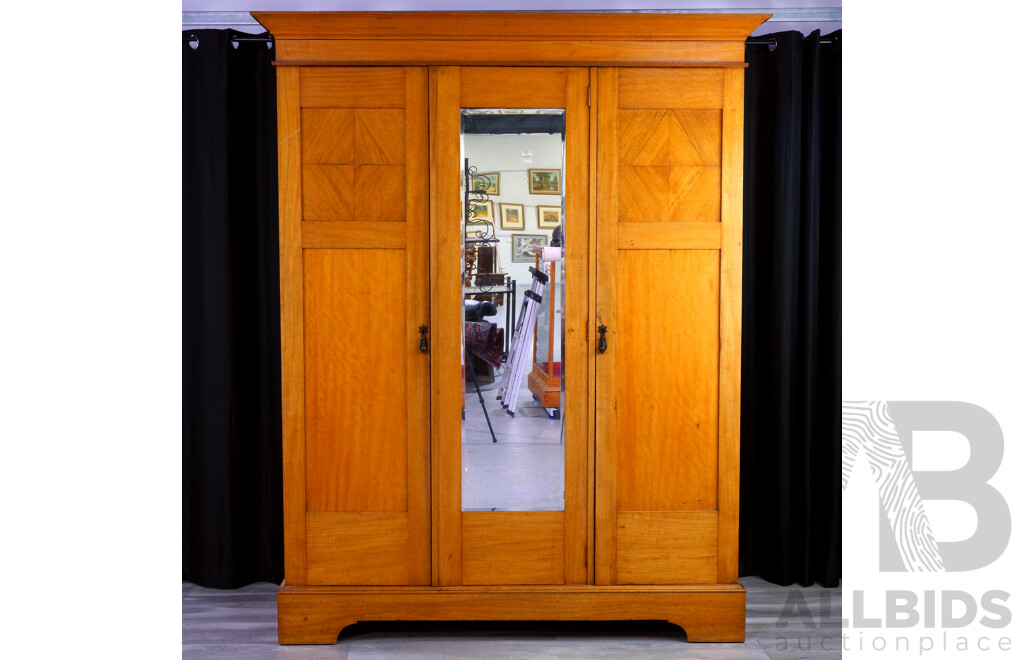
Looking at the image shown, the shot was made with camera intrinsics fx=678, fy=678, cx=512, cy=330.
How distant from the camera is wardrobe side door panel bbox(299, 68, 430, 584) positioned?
7.89 feet

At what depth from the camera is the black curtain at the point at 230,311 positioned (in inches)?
112

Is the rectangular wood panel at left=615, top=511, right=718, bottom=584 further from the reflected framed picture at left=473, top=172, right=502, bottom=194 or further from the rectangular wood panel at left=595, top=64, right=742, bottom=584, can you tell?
the reflected framed picture at left=473, top=172, right=502, bottom=194

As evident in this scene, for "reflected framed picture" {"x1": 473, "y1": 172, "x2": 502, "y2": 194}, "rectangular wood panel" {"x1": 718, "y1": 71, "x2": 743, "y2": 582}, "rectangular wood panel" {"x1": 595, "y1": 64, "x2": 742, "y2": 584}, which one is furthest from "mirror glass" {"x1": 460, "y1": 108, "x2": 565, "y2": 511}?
"rectangular wood panel" {"x1": 718, "y1": 71, "x2": 743, "y2": 582}

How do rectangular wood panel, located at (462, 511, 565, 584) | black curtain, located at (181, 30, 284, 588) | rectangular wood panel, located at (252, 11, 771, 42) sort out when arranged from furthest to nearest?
black curtain, located at (181, 30, 284, 588) → rectangular wood panel, located at (462, 511, 565, 584) → rectangular wood panel, located at (252, 11, 771, 42)

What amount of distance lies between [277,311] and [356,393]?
72cm

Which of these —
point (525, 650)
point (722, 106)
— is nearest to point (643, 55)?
point (722, 106)

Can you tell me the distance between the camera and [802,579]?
9.59 ft

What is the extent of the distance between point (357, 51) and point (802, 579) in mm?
2779

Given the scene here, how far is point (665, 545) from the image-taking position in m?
2.46

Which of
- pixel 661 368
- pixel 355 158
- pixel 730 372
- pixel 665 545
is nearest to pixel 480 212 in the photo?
pixel 355 158

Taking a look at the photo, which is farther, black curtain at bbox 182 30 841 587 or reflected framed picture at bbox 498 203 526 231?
black curtain at bbox 182 30 841 587

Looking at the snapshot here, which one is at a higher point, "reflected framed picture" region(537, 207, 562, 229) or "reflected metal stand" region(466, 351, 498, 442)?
"reflected framed picture" region(537, 207, 562, 229)

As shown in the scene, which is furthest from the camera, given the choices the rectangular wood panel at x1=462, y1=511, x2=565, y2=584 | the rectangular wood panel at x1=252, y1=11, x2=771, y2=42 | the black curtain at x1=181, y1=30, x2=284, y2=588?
the black curtain at x1=181, y1=30, x2=284, y2=588
